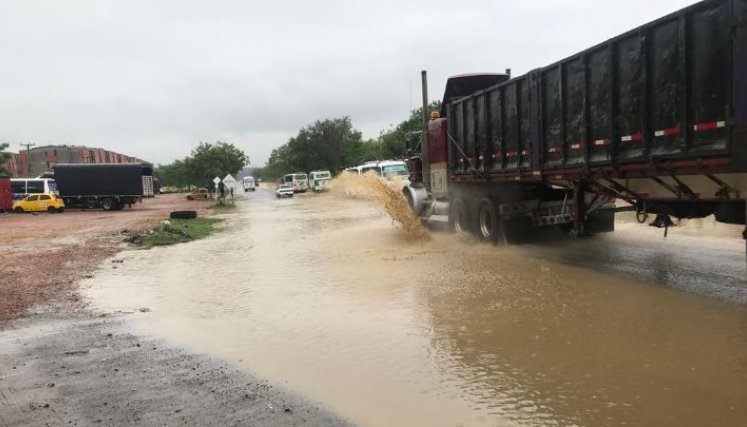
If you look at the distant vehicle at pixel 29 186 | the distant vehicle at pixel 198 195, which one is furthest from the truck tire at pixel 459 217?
the distant vehicle at pixel 198 195

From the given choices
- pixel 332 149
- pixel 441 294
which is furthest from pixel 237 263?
pixel 332 149

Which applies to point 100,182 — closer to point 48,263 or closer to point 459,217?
point 48,263

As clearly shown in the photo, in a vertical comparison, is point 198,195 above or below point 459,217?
above

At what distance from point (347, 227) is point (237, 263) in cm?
711

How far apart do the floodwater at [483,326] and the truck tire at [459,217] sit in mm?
1340

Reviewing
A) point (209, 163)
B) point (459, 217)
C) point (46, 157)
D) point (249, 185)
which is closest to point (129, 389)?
point (459, 217)

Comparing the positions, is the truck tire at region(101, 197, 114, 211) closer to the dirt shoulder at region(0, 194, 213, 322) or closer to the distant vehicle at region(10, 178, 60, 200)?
the distant vehicle at region(10, 178, 60, 200)

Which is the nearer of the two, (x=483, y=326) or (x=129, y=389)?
(x=129, y=389)

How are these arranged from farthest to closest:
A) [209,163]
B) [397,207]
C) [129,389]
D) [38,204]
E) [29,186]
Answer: [209,163] < [29,186] < [38,204] < [397,207] < [129,389]

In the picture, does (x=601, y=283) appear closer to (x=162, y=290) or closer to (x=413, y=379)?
(x=413, y=379)

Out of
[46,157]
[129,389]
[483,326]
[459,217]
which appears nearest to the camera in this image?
[129,389]

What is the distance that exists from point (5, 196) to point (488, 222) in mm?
35110

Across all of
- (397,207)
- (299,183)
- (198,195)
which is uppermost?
(299,183)

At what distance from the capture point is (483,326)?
235 inches
